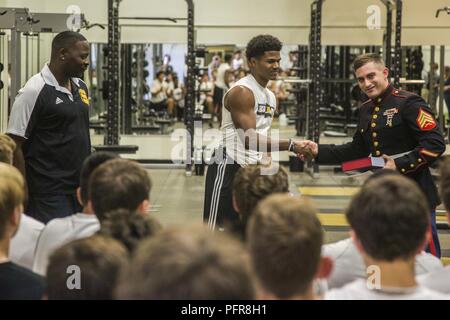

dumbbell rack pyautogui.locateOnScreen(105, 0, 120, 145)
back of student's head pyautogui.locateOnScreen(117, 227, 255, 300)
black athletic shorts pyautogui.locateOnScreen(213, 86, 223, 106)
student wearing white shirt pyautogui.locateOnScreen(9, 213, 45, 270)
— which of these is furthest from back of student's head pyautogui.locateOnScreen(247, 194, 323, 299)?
black athletic shorts pyautogui.locateOnScreen(213, 86, 223, 106)

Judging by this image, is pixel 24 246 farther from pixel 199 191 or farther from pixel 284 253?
pixel 199 191

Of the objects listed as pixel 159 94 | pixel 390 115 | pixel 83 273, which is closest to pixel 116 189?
pixel 83 273

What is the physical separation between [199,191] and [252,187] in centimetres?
657

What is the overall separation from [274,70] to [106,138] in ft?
19.8

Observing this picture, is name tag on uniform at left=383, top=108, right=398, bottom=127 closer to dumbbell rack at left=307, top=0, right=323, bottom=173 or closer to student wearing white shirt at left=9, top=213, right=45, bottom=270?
student wearing white shirt at left=9, top=213, right=45, bottom=270

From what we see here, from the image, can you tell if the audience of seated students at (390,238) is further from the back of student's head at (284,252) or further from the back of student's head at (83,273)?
the back of student's head at (83,273)

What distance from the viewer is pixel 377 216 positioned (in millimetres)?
2088

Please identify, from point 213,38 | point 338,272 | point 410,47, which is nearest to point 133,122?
point 213,38

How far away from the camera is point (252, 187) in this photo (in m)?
3.13

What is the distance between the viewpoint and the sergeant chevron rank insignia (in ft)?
14.6

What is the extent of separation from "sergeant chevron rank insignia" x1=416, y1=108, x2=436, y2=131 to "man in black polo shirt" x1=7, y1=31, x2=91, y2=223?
2.00m

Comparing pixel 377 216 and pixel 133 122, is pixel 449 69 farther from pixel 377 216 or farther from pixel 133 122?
pixel 377 216

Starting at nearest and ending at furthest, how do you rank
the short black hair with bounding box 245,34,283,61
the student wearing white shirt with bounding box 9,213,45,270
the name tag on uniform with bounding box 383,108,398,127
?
1. the student wearing white shirt with bounding box 9,213,45,270
2. the name tag on uniform with bounding box 383,108,398,127
3. the short black hair with bounding box 245,34,283,61

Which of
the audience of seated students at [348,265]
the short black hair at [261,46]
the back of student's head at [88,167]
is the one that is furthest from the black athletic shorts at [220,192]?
the audience of seated students at [348,265]
